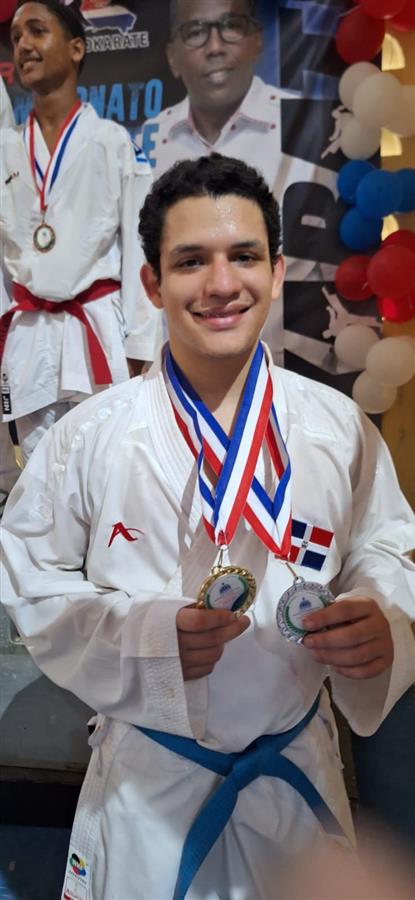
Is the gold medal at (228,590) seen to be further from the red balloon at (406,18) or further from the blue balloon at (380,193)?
the red balloon at (406,18)

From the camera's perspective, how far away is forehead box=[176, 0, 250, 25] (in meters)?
2.29

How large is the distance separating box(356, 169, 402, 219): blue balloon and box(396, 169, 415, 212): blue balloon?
0.02 m

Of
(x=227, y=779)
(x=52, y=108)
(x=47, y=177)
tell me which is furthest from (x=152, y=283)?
(x=52, y=108)

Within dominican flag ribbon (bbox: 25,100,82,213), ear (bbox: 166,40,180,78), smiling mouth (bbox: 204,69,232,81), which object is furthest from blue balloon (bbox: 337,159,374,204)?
dominican flag ribbon (bbox: 25,100,82,213)

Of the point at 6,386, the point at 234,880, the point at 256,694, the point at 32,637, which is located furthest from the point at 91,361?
the point at 234,880

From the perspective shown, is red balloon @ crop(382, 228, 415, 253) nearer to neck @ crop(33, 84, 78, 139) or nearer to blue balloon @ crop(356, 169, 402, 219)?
blue balloon @ crop(356, 169, 402, 219)

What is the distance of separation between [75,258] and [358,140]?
1.11 m

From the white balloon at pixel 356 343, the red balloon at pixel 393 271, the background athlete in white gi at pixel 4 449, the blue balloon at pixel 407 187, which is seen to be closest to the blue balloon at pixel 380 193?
the blue balloon at pixel 407 187

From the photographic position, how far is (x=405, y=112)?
2.27 meters

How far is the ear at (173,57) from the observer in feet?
7.83

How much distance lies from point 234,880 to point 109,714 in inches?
12.2

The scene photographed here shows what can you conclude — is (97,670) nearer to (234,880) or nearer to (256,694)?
(256,694)

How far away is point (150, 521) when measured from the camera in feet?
3.58

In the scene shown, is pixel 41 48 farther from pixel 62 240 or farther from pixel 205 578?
pixel 205 578
